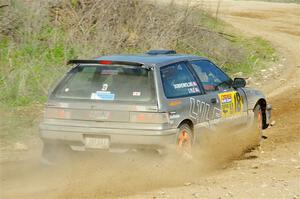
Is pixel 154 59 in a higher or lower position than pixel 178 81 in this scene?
higher

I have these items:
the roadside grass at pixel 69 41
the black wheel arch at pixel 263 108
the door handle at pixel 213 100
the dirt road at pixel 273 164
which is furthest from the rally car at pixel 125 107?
the roadside grass at pixel 69 41

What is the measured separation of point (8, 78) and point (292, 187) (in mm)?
7157

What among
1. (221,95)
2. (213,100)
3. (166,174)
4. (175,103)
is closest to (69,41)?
(221,95)

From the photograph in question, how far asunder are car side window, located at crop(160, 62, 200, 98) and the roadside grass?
3186 mm

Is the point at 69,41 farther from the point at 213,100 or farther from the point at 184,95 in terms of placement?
the point at 184,95

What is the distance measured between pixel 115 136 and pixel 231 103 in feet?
7.95

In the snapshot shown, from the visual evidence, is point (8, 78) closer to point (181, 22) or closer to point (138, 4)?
point (138, 4)

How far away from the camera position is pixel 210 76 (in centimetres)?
957

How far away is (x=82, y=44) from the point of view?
1535 cm

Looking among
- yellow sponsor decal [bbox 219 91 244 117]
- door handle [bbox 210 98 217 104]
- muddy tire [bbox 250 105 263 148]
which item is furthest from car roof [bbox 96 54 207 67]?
muddy tire [bbox 250 105 263 148]

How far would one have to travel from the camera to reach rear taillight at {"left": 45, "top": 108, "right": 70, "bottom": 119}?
828 centimetres

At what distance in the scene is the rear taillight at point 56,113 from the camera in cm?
828

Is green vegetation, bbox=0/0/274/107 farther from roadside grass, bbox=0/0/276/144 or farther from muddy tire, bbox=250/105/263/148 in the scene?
muddy tire, bbox=250/105/263/148

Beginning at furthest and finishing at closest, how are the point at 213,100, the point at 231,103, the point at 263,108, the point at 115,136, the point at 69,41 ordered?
the point at 69,41, the point at 263,108, the point at 231,103, the point at 213,100, the point at 115,136
